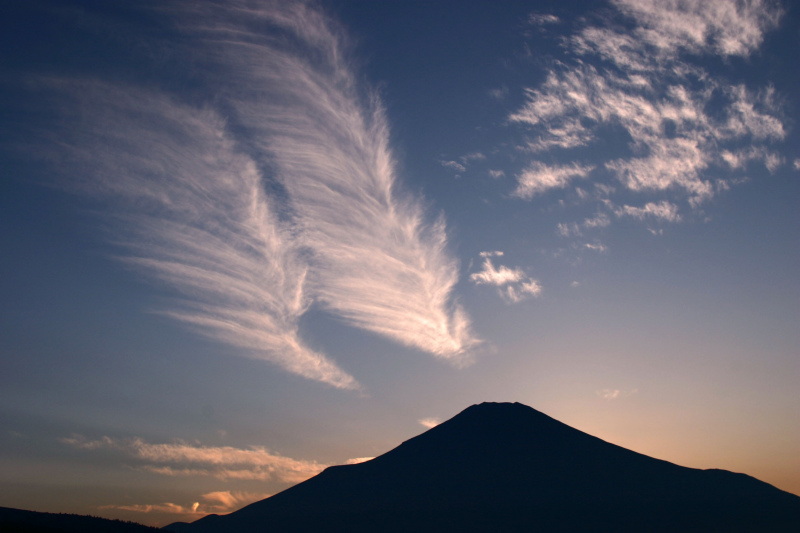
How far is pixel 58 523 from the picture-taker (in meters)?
75.0

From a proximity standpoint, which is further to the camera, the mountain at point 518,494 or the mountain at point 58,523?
the mountain at point 518,494

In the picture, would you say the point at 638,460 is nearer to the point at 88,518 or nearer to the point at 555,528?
the point at 555,528

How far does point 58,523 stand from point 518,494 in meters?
95.3

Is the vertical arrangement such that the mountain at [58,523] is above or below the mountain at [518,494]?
below

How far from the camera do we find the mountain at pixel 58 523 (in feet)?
219

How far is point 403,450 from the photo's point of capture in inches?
6260

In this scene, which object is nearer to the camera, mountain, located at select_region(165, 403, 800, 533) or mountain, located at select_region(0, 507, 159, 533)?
mountain, located at select_region(0, 507, 159, 533)

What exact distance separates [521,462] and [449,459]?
68.6 feet

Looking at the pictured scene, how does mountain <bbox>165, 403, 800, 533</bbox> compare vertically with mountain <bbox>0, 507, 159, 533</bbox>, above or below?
above

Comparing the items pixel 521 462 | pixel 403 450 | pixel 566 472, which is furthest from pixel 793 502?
pixel 403 450

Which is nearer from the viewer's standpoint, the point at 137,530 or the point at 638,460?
the point at 137,530

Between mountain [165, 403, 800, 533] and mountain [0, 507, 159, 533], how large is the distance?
135 feet

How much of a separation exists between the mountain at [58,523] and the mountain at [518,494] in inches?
1623

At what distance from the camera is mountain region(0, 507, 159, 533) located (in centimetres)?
6688
